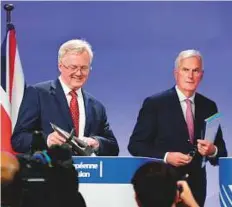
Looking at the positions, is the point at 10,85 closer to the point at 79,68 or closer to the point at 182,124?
the point at 79,68

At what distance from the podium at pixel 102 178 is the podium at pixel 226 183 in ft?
1.88

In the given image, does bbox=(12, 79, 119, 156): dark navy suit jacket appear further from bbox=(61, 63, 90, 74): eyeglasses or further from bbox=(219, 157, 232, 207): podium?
bbox=(219, 157, 232, 207): podium

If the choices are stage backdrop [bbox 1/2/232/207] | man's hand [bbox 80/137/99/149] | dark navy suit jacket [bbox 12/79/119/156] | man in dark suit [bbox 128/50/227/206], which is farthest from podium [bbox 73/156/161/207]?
stage backdrop [bbox 1/2/232/207]

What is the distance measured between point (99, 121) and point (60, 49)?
1.93 feet

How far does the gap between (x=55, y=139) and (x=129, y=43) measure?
1.11m

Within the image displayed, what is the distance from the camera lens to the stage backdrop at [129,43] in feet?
15.9

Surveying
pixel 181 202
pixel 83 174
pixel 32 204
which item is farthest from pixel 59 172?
pixel 83 174

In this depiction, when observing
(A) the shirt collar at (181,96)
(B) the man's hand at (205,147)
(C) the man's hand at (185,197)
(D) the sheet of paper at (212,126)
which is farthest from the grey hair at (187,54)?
(C) the man's hand at (185,197)

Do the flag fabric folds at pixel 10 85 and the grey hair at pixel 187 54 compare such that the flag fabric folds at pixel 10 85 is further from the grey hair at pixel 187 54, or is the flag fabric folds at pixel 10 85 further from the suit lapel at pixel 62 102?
the grey hair at pixel 187 54

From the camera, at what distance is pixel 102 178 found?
159 inches

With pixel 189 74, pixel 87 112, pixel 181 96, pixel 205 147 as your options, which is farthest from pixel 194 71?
pixel 87 112

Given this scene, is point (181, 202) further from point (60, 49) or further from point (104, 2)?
point (104, 2)

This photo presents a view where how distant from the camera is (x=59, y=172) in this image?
2.77 m

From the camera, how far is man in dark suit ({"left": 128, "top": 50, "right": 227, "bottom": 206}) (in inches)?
182
